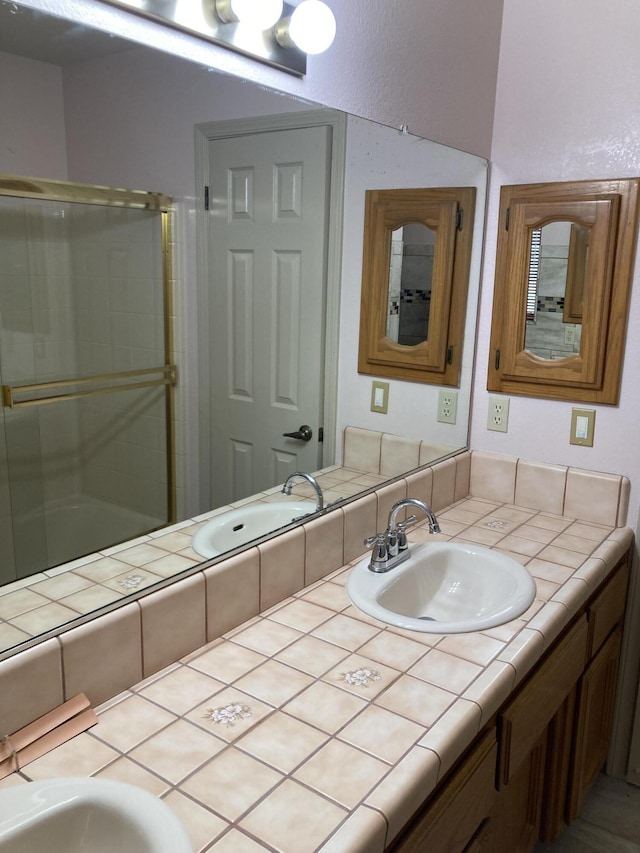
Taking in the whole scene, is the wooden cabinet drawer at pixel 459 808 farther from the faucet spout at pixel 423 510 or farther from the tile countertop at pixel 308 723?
the faucet spout at pixel 423 510

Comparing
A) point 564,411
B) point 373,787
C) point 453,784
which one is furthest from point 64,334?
point 564,411

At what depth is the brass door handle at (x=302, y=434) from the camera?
163cm

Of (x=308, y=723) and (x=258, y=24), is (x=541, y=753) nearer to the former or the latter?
(x=308, y=723)

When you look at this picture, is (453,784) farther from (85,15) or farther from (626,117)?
(626,117)

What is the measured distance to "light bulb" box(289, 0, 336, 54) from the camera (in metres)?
1.34

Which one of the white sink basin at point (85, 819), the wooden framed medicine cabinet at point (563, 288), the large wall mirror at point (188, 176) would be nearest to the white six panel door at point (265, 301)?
the large wall mirror at point (188, 176)

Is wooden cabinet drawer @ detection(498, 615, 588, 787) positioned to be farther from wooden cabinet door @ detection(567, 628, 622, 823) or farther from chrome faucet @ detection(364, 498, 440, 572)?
chrome faucet @ detection(364, 498, 440, 572)

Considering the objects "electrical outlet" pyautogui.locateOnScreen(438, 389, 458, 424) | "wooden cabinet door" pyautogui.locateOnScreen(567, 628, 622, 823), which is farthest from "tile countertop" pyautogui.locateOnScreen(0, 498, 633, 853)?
"electrical outlet" pyautogui.locateOnScreen(438, 389, 458, 424)

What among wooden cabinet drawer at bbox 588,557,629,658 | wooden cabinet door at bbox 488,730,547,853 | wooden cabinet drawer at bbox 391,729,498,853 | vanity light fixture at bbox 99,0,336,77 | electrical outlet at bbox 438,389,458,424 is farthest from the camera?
electrical outlet at bbox 438,389,458,424

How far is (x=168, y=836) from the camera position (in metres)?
0.85

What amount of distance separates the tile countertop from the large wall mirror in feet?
0.64

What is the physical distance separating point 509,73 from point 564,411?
1.01m

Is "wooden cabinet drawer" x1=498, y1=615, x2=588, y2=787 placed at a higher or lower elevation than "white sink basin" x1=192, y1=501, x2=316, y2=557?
lower

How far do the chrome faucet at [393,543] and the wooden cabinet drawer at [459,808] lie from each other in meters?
0.47
